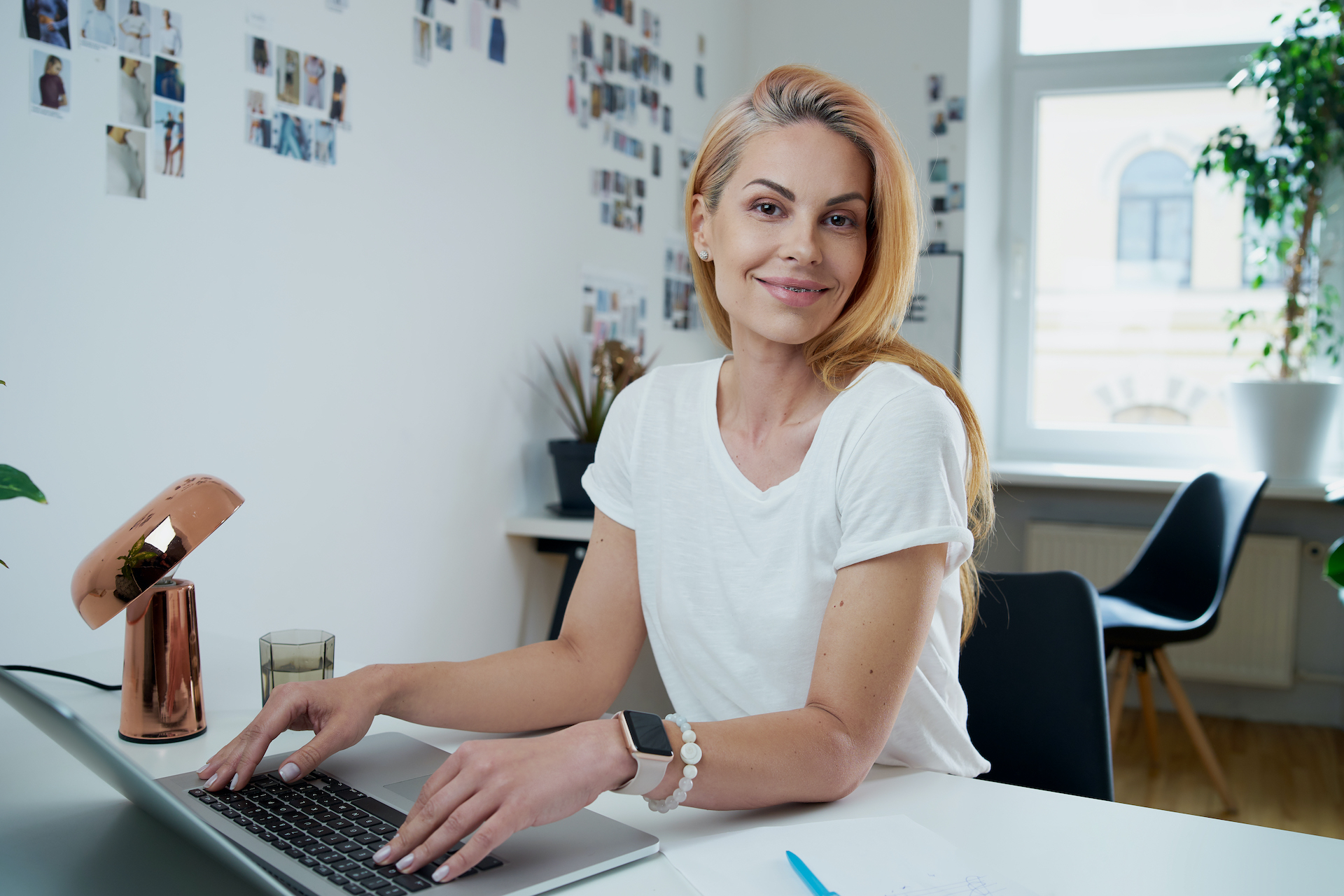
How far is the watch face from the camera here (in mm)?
730

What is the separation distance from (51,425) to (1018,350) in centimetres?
308

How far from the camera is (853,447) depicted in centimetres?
99

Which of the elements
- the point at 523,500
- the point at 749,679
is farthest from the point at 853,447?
the point at 523,500

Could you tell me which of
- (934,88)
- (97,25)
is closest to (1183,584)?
(934,88)

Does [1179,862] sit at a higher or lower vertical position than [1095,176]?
lower

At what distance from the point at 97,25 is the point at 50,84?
0.11 m

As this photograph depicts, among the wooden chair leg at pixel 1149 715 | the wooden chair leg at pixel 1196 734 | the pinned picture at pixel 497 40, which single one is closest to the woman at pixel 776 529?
the pinned picture at pixel 497 40

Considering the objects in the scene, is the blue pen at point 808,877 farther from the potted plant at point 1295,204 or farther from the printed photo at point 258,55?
the potted plant at point 1295,204

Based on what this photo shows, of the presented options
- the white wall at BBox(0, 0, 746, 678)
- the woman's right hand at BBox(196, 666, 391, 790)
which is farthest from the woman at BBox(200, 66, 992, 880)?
the white wall at BBox(0, 0, 746, 678)

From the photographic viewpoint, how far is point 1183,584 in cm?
267

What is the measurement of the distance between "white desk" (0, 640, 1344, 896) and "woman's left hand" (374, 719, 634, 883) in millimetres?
57

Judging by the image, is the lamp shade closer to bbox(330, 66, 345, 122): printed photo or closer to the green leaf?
the green leaf

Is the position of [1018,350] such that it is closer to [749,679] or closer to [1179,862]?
[749,679]

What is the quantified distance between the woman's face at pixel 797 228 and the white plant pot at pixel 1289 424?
95.6 inches
